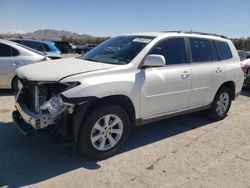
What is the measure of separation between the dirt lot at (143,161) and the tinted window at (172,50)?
139 centimetres

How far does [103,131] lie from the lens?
388 cm

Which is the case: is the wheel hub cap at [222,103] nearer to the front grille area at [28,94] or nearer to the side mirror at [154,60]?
the side mirror at [154,60]

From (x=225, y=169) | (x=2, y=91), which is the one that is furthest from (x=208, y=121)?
(x=2, y=91)

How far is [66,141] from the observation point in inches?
142

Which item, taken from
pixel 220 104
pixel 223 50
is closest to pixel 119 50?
pixel 223 50

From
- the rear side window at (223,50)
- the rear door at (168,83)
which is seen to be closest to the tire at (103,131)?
the rear door at (168,83)

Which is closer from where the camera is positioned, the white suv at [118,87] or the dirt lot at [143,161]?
the dirt lot at [143,161]

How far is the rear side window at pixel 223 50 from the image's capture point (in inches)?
227

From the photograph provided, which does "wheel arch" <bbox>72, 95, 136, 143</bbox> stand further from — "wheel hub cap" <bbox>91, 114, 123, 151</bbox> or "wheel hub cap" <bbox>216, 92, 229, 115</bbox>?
"wheel hub cap" <bbox>216, 92, 229, 115</bbox>

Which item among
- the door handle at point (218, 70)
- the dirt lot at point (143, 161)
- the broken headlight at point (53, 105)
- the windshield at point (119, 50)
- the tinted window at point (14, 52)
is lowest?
the dirt lot at point (143, 161)

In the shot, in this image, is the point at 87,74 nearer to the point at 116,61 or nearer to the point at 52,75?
the point at 52,75

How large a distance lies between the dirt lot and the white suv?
348 millimetres

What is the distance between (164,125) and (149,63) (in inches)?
73.3

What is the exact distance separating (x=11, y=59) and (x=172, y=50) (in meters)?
4.67
